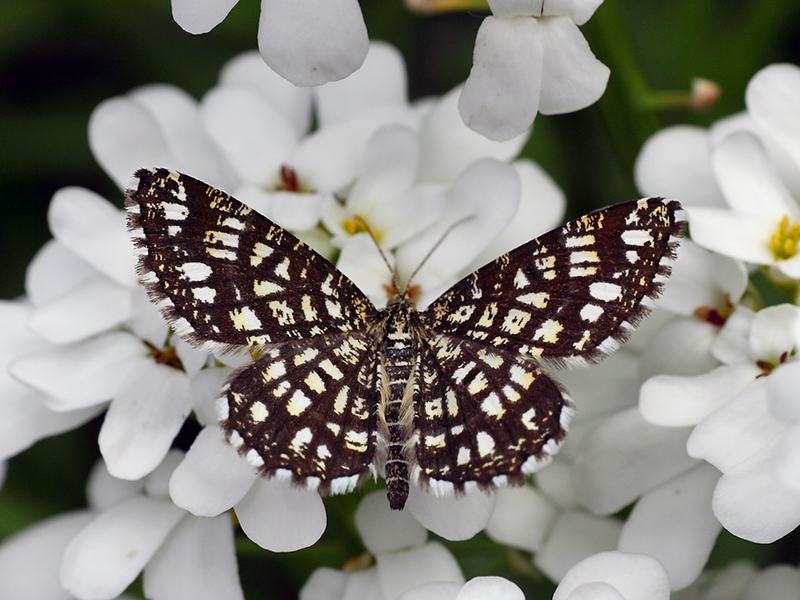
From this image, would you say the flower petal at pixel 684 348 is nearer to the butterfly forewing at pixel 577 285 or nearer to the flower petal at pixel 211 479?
the butterfly forewing at pixel 577 285

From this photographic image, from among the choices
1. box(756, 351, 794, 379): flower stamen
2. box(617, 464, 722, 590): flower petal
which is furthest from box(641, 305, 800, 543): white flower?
box(617, 464, 722, 590): flower petal

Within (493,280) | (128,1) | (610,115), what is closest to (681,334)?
(493,280)

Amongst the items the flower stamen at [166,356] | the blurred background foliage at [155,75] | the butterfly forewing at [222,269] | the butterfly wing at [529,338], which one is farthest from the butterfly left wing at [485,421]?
the blurred background foliage at [155,75]

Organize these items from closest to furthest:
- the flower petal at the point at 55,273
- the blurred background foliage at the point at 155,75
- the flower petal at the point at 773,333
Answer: the flower petal at the point at 773,333
the flower petal at the point at 55,273
the blurred background foliage at the point at 155,75

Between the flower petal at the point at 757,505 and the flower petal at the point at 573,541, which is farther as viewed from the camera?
the flower petal at the point at 573,541

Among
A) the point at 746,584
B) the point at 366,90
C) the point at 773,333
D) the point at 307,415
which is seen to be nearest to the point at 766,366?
the point at 773,333
